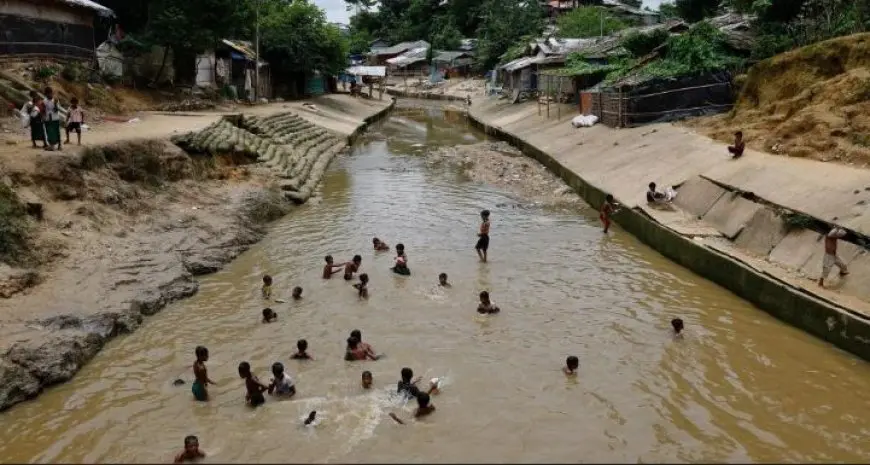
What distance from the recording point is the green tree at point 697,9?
42.5 meters

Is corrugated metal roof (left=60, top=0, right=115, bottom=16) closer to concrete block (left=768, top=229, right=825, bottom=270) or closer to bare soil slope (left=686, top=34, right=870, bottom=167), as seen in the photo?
bare soil slope (left=686, top=34, right=870, bottom=167)

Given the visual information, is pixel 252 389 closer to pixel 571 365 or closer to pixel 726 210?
pixel 571 365

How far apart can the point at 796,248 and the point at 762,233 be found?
1.23m

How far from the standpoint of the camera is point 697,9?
42.9m

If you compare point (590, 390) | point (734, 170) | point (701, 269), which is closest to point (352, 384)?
point (590, 390)

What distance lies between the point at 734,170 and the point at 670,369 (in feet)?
31.5

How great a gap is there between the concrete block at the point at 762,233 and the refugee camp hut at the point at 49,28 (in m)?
24.3

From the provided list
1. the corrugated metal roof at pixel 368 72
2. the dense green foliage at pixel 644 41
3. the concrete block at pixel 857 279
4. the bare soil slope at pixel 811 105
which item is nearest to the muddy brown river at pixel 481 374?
the concrete block at pixel 857 279

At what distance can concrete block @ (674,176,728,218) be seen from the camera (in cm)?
1803

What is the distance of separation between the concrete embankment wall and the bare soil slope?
40.5 inches

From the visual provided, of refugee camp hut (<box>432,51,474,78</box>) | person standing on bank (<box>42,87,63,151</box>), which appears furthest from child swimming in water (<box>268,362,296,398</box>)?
refugee camp hut (<box>432,51,474,78</box>)

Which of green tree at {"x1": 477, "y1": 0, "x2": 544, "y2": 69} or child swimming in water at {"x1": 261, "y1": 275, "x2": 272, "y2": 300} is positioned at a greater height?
green tree at {"x1": 477, "y1": 0, "x2": 544, "y2": 69}

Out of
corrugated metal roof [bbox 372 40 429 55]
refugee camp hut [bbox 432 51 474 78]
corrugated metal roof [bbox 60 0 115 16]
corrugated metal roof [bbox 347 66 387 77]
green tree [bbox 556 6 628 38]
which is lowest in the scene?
corrugated metal roof [bbox 347 66 387 77]

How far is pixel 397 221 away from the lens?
2097cm
